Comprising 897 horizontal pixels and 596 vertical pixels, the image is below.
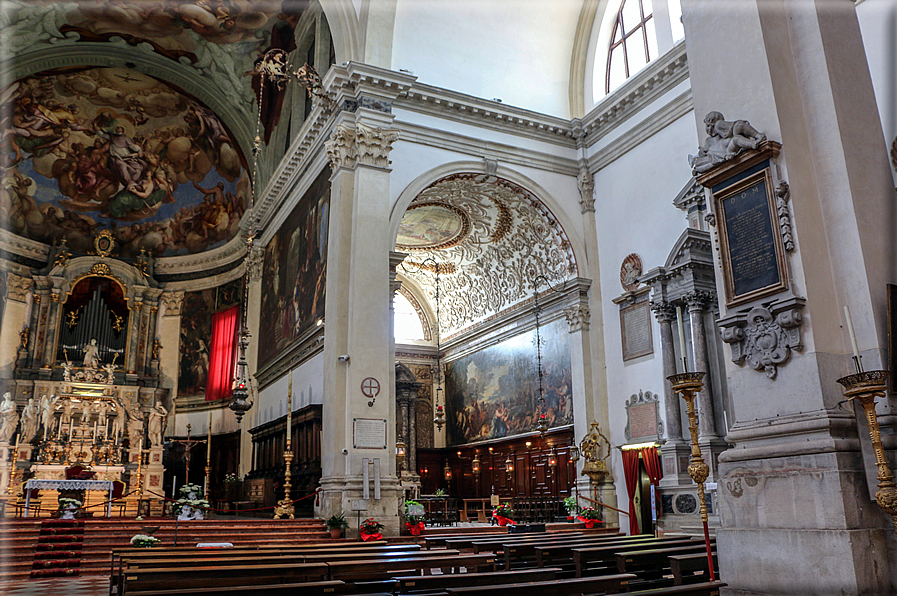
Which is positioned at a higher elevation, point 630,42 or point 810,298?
point 630,42

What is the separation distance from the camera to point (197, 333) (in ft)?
86.2

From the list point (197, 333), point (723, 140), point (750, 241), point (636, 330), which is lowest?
point (750, 241)

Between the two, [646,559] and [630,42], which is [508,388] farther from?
[646,559]

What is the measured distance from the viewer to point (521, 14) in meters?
18.0

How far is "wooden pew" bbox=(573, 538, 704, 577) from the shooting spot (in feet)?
24.4

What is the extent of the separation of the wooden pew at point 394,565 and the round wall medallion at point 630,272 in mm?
9783

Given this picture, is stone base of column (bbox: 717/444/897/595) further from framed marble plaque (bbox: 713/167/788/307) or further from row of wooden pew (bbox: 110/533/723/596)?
framed marble plaque (bbox: 713/167/788/307)

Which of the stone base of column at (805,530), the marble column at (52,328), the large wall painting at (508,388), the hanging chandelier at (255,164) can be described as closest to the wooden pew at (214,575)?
the stone base of column at (805,530)

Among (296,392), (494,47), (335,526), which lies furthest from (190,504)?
(494,47)

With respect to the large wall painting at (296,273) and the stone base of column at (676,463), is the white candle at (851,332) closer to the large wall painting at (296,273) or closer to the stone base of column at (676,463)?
the stone base of column at (676,463)

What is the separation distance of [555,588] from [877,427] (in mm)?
2488

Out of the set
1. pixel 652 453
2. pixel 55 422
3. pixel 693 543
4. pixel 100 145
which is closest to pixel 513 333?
pixel 652 453

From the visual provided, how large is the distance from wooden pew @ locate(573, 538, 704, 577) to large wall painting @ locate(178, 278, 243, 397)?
1958 cm

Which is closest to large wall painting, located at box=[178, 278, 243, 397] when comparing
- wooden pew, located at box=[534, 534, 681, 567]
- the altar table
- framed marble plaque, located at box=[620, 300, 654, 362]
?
the altar table
